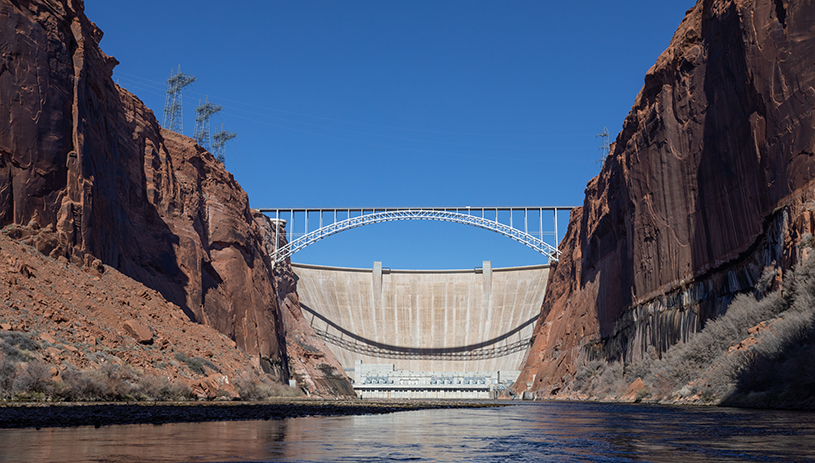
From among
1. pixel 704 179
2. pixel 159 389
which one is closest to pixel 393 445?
pixel 159 389

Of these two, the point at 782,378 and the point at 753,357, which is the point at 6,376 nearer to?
the point at 782,378

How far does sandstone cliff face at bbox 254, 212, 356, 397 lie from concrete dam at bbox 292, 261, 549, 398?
9.20 m

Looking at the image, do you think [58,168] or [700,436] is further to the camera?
[58,168]

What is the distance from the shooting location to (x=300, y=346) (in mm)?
78000

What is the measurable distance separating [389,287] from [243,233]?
144ft

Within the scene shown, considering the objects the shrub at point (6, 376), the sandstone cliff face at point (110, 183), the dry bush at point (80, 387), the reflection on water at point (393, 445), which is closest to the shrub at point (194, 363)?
the sandstone cliff face at point (110, 183)

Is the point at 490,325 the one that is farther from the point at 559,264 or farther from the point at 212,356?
the point at 212,356

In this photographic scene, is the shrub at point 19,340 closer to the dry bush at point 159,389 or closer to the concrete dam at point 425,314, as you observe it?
the dry bush at point 159,389

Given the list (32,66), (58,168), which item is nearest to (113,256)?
(58,168)

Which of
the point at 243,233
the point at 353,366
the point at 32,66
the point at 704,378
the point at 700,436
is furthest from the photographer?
the point at 353,366

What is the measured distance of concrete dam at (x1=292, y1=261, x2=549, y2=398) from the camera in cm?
9819

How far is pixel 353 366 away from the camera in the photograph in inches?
3883

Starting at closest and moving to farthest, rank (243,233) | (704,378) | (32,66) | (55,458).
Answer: (55,458), (704,378), (32,66), (243,233)

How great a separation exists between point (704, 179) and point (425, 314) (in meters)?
67.0
